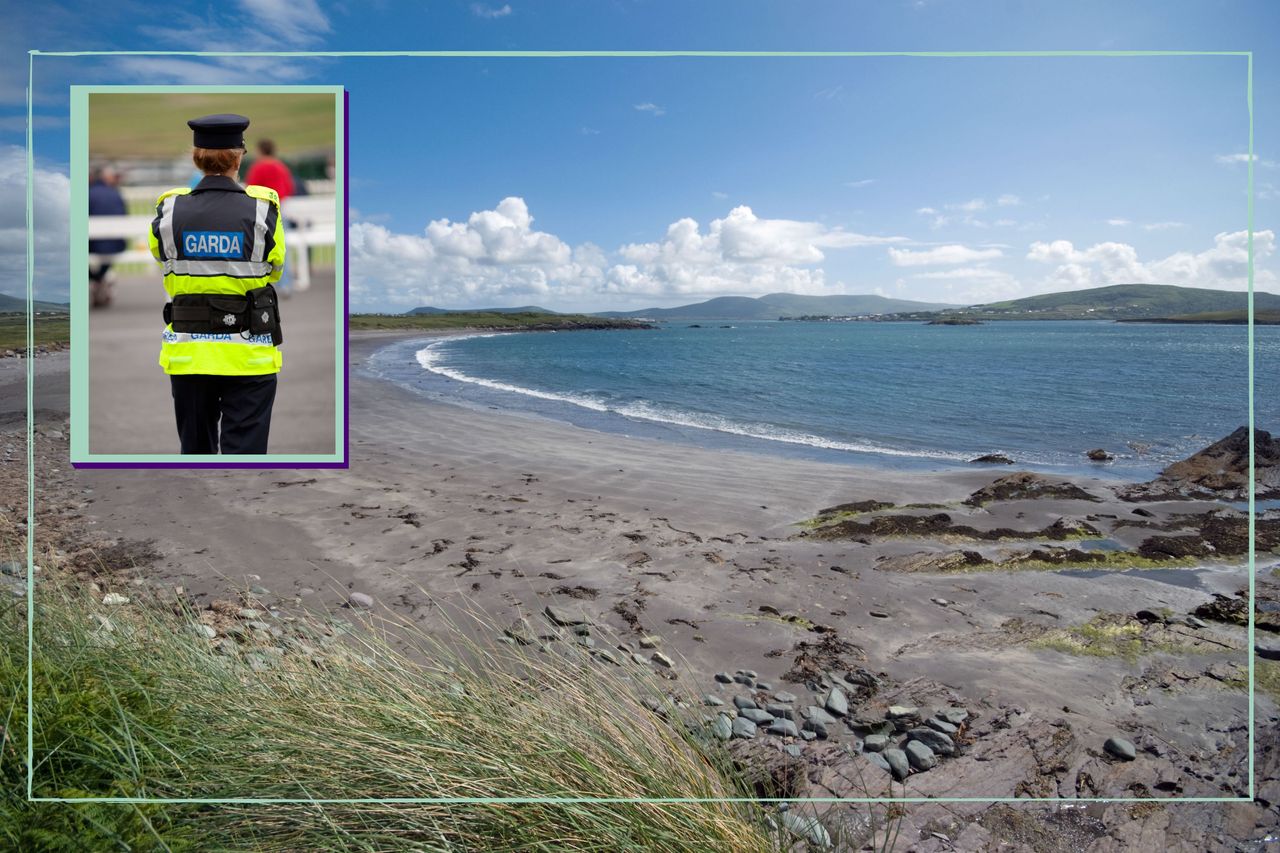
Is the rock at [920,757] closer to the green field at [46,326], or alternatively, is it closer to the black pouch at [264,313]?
the black pouch at [264,313]

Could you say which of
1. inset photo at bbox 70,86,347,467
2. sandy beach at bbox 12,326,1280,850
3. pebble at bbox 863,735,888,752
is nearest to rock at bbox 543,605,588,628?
sandy beach at bbox 12,326,1280,850

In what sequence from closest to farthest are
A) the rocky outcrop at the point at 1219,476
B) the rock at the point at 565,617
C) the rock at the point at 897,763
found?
the rock at the point at 897,763 → the rock at the point at 565,617 → the rocky outcrop at the point at 1219,476

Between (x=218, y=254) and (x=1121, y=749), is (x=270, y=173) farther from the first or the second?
(x=1121, y=749)

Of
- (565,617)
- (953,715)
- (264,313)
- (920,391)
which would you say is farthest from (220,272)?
(920,391)

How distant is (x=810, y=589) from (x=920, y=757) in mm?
1730

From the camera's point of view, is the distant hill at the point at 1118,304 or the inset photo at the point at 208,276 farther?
the distant hill at the point at 1118,304

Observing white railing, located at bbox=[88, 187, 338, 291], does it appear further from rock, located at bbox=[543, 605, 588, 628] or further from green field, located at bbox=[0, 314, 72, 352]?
rock, located at bbox=[543, 605, 588, 628]

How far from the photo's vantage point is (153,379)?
239 cm

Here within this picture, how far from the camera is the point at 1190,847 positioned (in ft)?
8.61

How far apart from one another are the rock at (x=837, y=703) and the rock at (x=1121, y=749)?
1145mm

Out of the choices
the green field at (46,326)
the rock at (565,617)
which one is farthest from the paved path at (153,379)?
the rock at (565,617)

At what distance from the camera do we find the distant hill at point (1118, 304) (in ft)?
12.6

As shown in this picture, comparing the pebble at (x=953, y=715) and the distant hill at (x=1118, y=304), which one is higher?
the distant hill at (x=1118, y=304)

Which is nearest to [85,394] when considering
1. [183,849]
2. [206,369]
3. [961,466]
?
[206,369]
